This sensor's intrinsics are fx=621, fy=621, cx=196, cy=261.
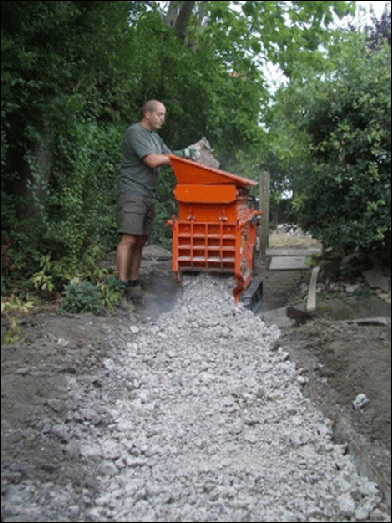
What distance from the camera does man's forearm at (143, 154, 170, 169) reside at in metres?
6.39

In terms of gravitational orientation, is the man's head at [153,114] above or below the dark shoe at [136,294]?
above

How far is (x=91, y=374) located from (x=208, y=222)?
2.40 m

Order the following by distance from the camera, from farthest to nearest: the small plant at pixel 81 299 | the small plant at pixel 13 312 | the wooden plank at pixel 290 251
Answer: the wooden plank at pixel 290 251, the small plant at pixel 81 299, the small plant at pixel 13 312

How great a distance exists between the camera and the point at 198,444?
12.3 ft

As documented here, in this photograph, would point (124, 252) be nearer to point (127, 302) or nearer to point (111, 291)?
point (111, 291)

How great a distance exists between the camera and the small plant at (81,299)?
19.7 ft

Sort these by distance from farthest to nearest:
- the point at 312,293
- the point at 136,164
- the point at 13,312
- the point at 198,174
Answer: the point at 312,293 → the point at 136,164 → the point at 198,174 → the point at 13,312

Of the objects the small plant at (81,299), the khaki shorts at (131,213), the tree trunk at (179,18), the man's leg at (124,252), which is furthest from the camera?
the tree trunk at (179,18)

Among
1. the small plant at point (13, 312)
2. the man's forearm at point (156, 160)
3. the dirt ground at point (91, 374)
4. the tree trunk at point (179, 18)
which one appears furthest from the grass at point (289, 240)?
the small plant at point (13, 312)

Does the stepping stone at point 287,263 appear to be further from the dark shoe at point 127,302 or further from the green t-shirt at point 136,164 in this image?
the green t-shirt at point 136,164

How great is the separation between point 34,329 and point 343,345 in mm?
2490

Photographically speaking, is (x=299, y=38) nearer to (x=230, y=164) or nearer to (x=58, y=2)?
(x=58, y=2)

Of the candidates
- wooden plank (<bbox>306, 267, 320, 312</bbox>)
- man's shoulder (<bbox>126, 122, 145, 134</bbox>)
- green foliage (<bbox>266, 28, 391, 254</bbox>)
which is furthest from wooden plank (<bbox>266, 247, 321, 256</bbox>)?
man's shoulder (<bbox>126, 122, 145, 134</bbox>)

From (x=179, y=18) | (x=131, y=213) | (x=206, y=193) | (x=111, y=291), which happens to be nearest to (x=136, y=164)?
(x=131, y=213)
